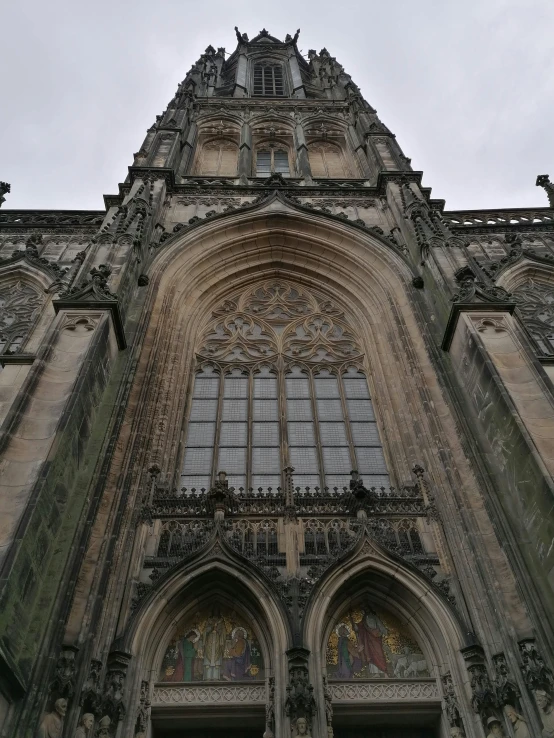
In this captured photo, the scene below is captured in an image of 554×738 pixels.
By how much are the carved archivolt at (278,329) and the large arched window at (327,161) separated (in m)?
7.10

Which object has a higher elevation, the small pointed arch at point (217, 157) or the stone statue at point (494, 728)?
the small pointed arch at point (217, 157)

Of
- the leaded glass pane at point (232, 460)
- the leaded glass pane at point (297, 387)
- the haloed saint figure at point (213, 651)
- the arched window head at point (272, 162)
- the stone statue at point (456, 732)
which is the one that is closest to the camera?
the stone statue at point (456, 732)

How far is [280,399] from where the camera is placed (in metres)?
12.4

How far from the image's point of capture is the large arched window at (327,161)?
21.2 meters

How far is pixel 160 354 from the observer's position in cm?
1209

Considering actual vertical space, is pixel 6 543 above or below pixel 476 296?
below

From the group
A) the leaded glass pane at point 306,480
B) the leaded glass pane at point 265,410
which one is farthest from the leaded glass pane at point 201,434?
the leaded glass pane at point 306,480

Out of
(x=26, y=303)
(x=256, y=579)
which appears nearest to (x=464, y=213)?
(x=26, y=303)

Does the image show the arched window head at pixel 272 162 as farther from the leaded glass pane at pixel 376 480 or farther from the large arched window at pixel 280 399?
the leaded glass pane at pixel 376 480

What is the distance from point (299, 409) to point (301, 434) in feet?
2.39

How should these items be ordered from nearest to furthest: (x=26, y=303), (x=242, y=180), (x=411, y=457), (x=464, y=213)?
(x=411, y=457) → (x=26, y=303) → (x=464, y=213) → (x=242, y=180)

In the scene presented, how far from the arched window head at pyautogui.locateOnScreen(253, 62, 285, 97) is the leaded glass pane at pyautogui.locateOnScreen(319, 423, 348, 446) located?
21428 millimetres

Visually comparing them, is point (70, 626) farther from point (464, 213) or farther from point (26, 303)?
point (464, 213)

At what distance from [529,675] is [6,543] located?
5939 mm
